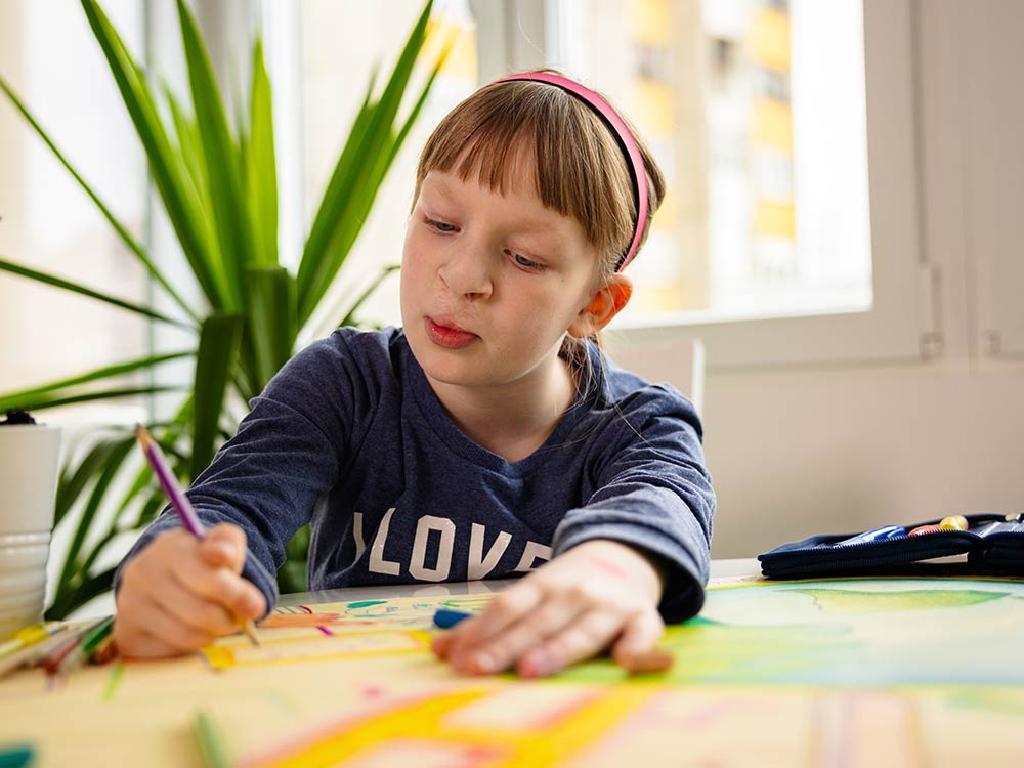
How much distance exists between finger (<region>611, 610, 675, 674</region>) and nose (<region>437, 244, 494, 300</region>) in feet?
1.25

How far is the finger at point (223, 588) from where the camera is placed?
57cm

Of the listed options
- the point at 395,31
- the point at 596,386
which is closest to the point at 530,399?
the point at 596,386

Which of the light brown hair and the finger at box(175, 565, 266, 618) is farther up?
the light brown hair

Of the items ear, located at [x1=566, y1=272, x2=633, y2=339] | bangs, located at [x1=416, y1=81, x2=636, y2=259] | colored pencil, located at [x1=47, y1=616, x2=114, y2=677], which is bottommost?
colored pencil, located at [x1=47, y1=616, x2=114, y2=677]

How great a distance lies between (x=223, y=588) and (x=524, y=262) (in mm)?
445

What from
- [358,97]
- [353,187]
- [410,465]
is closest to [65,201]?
[358,97]

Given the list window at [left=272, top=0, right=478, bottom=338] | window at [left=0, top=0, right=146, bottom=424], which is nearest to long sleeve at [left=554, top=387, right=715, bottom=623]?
window at [left=272, top=0, right=478, bottom=338]

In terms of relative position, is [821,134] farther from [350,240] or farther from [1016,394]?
[350,240]

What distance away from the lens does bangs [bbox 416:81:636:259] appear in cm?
91

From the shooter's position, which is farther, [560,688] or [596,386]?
[596,386]

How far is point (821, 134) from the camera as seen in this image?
167 centimetres

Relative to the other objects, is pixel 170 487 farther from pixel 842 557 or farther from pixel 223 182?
pixel 223 182

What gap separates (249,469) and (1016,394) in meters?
1.06

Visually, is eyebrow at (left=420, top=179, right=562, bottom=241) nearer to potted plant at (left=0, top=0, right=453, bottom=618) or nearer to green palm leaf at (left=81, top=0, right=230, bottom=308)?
potted plant at (left=0, top=0, right=453, bottom=618)
